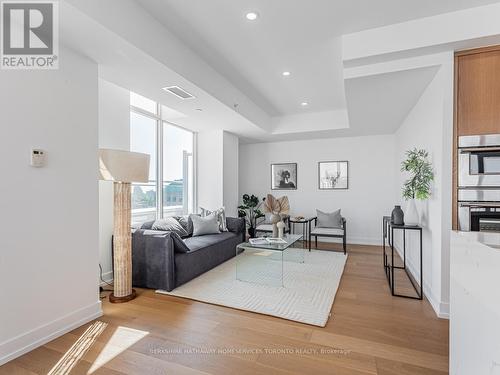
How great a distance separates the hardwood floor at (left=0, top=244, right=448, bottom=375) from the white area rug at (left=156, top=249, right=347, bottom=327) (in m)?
0.12

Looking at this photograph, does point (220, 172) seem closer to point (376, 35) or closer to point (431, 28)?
point (376, 35)

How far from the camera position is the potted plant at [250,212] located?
18.8ft

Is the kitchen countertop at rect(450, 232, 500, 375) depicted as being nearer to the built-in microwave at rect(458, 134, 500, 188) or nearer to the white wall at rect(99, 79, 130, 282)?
the built-in microwave at rect(458, 134, 500, 188)

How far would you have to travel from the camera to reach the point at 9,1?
5.58ft

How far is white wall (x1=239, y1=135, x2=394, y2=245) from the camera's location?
5.28 m

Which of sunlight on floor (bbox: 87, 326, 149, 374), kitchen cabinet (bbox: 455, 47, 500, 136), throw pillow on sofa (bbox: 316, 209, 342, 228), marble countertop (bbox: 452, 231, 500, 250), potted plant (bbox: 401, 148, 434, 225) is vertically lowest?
sunlight on floor (bbox: 87, 326, 149, 374)

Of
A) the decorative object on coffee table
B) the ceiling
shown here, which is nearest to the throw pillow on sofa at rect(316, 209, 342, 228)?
the decorative object on coffee table

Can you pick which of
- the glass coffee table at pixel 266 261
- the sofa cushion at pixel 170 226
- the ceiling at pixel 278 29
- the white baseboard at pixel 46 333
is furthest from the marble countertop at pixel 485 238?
the sofa cushion at pixel 170 226

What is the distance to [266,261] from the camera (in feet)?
13.2

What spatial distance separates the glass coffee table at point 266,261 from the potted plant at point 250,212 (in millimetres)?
1112

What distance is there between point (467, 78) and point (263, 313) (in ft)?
9.62

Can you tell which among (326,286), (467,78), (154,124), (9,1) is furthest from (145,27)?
(326,286)

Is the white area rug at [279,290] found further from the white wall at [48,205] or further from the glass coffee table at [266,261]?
the white wall at [48,205]

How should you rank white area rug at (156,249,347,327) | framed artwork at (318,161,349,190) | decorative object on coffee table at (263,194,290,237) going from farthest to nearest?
framed artwork at (318,161,349,190), decorative object on coffee table at (263,194,290,237), white area rug at (156,249,347,327)
